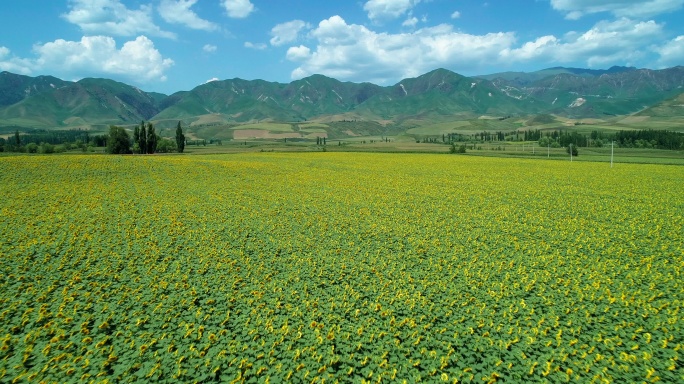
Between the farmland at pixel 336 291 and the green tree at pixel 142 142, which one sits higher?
the green tree at pixel 142 142

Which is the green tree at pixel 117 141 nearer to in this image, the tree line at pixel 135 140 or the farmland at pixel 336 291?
the tree line at pixel 135 140

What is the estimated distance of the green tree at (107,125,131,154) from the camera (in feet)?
354

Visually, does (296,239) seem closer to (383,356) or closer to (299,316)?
(299,316)

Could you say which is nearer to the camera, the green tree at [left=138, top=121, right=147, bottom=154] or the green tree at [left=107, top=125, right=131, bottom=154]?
the green tree at [left=107, top=125, right=131, bottom=154]

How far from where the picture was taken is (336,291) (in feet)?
53.9

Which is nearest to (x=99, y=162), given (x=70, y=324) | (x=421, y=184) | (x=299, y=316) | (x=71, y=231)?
(x=71, y=231)

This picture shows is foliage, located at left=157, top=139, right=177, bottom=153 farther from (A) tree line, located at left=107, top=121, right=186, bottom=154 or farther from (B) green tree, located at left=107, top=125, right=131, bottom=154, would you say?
(B) green tree, located at left=107, top=125, right=131, bottom=154

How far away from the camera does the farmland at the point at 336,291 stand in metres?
11.5

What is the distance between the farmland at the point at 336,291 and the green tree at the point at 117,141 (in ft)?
270

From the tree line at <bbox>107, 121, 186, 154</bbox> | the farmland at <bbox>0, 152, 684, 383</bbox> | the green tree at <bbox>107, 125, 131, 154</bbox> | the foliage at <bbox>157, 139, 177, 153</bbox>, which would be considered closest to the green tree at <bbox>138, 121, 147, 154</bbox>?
the tree line at <bbox>107, 121, 186, 154</bbox>

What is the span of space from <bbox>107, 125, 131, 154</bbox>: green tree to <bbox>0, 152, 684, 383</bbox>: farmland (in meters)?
82.3

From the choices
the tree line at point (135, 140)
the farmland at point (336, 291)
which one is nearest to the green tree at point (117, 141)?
the tree line at point (135, 140)

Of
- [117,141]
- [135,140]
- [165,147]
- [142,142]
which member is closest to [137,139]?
[135,140]

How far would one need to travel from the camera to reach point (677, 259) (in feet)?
66.8
